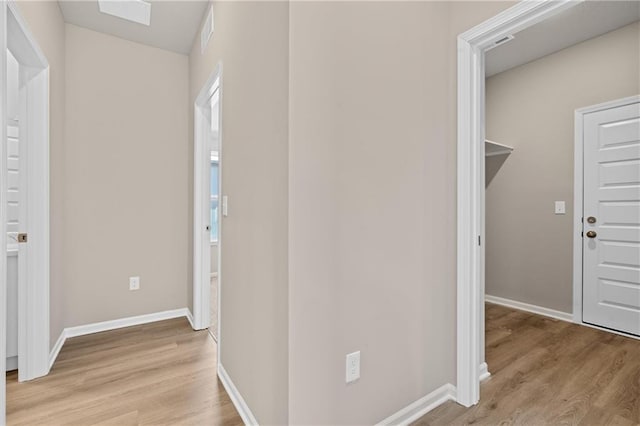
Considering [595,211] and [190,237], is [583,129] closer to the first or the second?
[595,211]

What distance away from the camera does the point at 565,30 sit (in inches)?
111

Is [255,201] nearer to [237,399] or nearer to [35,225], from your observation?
[237,399]

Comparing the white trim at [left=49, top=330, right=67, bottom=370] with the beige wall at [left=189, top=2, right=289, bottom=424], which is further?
the white trim at [left=49, top=330, right=67, bottom=370]

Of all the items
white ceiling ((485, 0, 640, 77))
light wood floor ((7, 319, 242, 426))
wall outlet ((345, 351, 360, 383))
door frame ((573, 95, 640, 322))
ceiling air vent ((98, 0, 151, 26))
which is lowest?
light wood floor ((7, 319, 242, 426))

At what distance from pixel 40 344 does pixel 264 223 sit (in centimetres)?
189

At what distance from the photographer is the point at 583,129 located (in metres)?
3.04

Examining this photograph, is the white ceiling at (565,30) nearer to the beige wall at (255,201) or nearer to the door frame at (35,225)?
the beige wall at (255,201)

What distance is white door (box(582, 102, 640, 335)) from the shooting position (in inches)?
109

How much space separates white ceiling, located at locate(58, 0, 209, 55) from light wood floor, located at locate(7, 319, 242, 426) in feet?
8.60

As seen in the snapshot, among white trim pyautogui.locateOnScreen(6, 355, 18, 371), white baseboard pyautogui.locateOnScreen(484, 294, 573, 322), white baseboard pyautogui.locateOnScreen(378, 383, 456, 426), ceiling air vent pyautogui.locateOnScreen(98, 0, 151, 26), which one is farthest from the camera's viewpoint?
white baseboard pyautogui.locateOnScreen(484, 294, 573, 322)

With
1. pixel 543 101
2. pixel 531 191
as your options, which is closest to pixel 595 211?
pixel 531 191

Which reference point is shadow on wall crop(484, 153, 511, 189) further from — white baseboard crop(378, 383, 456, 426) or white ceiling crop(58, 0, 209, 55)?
white ceiling crop(58, 0, 209, 55)

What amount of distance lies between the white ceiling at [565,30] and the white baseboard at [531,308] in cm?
258

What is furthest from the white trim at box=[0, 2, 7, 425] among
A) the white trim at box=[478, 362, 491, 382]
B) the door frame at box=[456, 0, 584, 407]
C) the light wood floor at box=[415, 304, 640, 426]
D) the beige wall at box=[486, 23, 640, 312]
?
the beige wall at box=[486, 23, 640, 312]
